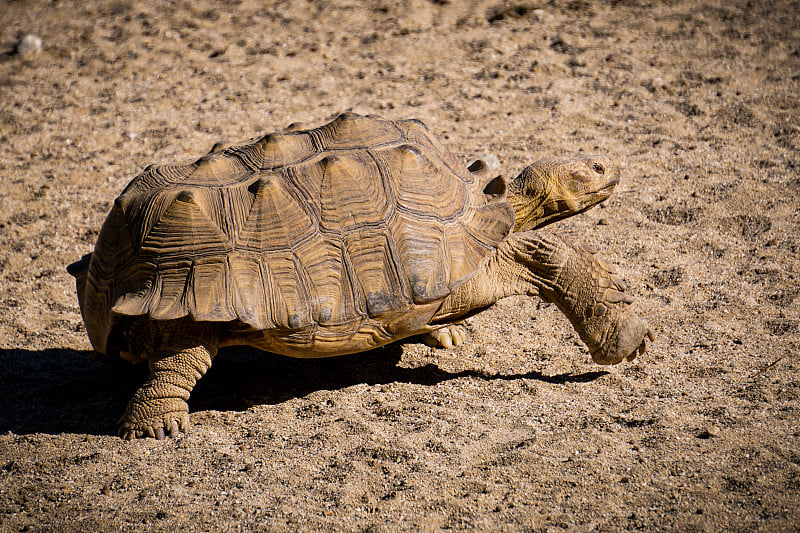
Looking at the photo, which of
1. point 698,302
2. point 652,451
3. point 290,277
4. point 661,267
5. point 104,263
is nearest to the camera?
point 652,451

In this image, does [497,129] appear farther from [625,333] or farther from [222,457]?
[222,457]

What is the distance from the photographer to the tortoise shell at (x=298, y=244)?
3539mm

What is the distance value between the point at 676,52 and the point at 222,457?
20.3ft

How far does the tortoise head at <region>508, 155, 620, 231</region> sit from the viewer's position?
4270 mm

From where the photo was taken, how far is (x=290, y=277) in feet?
11.7

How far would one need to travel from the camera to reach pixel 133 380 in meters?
4.39

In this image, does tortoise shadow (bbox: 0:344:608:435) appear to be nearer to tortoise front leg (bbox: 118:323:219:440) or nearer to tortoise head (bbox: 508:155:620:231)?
tortoise front leg (bbox: 118:323:219:440)

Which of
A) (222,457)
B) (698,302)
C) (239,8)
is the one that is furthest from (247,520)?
(239,8)

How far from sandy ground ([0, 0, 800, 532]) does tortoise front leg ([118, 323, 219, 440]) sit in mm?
103

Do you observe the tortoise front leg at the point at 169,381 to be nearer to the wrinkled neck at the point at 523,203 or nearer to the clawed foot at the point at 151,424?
the clawed foot at the point at 151,424

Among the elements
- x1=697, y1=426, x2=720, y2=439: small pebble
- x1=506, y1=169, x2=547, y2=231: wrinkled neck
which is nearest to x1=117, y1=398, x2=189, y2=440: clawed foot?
x1=506, y1=169, x2=547, y2=231: wrinkled neck

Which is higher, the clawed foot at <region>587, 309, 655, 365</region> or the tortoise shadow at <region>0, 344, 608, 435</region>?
the clawed foot at <region>587, 309, 655, 365</region>

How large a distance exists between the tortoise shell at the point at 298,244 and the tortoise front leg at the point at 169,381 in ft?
0.59

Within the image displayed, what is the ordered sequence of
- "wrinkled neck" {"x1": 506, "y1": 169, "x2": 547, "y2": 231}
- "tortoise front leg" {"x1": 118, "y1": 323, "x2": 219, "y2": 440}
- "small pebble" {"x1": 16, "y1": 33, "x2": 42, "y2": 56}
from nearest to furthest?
"tortoise front leg" {"x1": 118, "y1": 323, "x2": 219, "y2": 440} < "wrinkled neck" {"x1": 506, "y1": 169, "x2": 547, "y2": 231} < "small pebble" {"x1": 16, "y1": 33, "x2": 42, "y2": 56}
